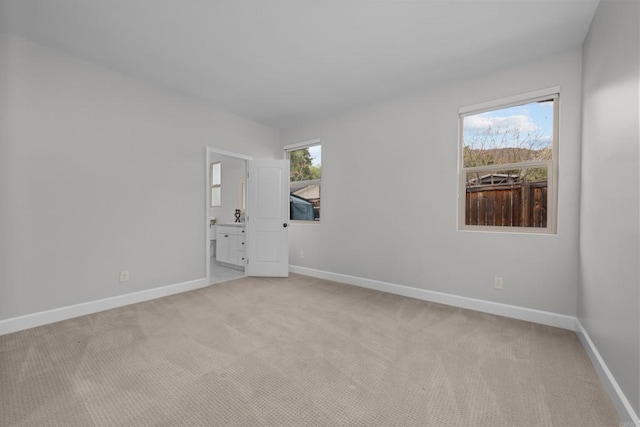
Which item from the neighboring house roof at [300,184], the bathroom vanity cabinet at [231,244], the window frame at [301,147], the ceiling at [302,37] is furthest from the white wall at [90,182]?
the neighboring house roof at [300,184]

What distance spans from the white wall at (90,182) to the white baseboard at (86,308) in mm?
58

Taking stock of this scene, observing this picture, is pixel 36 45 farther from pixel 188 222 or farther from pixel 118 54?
pixel 188 222

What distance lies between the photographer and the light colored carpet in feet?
4.90

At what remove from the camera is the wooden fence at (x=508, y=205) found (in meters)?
2.80

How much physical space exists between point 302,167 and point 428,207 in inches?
94.0

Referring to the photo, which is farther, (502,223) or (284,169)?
(284,169)

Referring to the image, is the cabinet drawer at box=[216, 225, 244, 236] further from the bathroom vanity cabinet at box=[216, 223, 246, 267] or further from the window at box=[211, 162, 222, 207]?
the window at box=[211, 162, 222, 207]

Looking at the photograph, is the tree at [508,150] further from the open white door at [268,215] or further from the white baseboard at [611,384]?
the open white door at [268,215]

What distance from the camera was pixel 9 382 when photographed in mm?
1733

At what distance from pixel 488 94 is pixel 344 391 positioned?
3.27 meters

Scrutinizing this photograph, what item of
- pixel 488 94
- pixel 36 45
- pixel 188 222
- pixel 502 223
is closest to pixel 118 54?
pixel 36 45

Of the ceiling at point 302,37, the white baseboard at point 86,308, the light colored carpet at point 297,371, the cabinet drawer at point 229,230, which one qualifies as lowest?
the light colored carpet at point 297,371

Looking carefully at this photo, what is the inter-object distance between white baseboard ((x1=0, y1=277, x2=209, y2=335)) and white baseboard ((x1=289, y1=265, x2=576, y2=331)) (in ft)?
7.08

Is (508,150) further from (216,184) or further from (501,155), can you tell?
(216,184)
